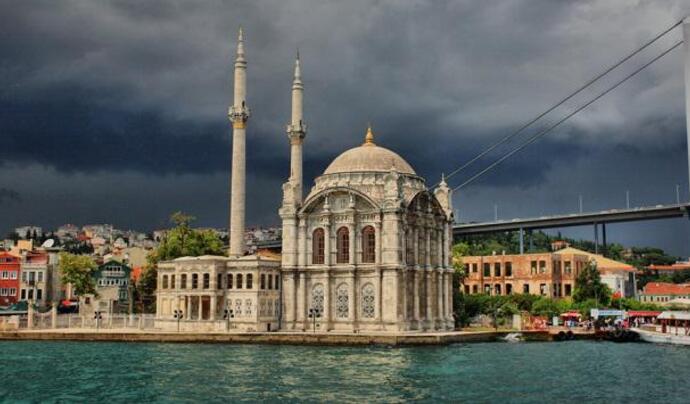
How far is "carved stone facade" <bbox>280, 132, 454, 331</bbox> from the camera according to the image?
57875 millimetres

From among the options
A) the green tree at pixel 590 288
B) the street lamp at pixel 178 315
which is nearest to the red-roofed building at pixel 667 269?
the green tree at pixel 590 288

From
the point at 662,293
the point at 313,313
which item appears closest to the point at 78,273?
the point at 313,313

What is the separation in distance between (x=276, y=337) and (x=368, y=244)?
31.4 feet

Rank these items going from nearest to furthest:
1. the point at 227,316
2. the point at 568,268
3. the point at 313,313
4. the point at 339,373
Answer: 1. the point at 339,373
2. the point at 227,316
3. the point at 313,313
4. the point at 568,268

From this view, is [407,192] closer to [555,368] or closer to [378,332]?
[378,332]

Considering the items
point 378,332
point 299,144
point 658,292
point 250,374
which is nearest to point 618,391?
point 250,374

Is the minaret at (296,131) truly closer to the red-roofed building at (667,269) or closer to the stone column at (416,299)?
the stone column at (416,299)

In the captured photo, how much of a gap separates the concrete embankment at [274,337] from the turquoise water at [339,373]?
2204 mm

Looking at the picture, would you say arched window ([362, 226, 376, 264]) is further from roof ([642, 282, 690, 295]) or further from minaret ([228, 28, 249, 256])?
roof ([642, 282, 690, 295])

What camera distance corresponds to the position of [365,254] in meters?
59.4

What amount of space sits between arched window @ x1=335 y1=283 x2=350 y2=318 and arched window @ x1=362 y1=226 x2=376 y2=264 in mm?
2546

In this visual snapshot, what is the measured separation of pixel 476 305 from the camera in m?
73.0

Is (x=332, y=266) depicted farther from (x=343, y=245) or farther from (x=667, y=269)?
(x=667, y=269)

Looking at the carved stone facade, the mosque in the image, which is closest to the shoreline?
the mosque
